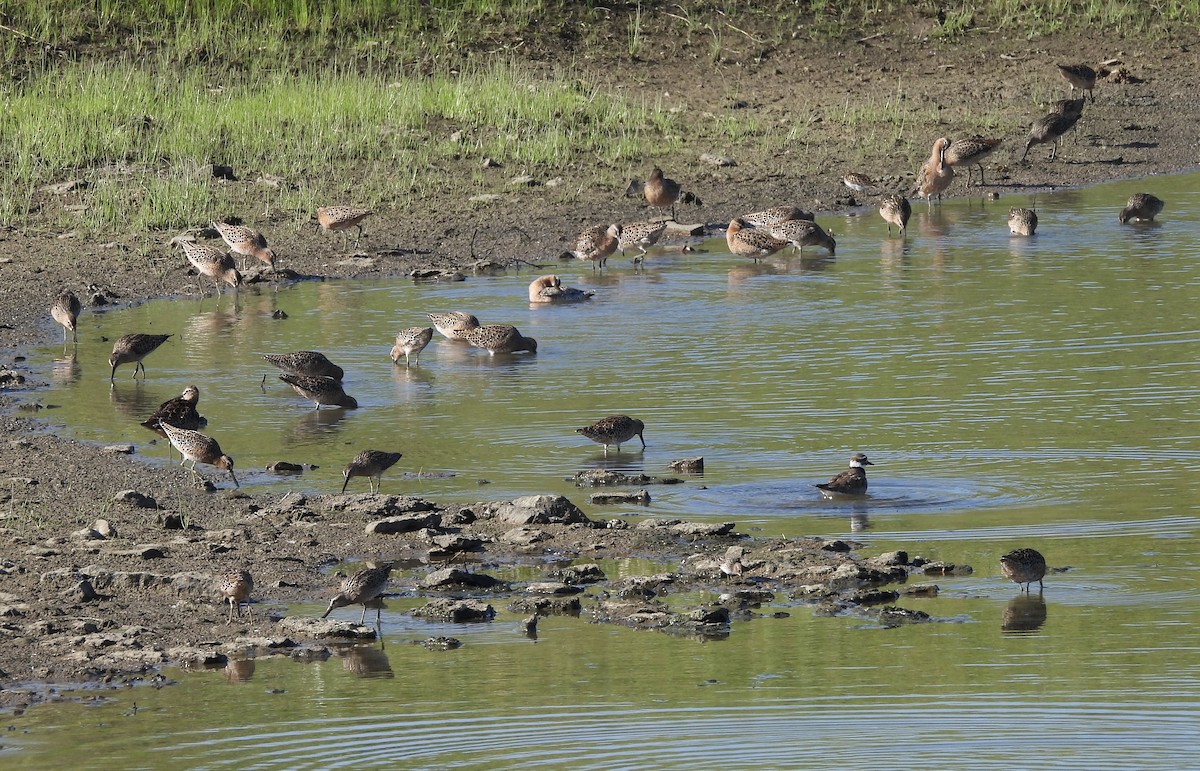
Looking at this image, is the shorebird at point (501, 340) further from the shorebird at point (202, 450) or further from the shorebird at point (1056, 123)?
the shorebird at point (1056, 123)

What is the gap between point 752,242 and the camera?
20766 millimetres

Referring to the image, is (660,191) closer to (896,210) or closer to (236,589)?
(896,210)

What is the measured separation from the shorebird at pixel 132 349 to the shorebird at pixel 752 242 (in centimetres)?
738

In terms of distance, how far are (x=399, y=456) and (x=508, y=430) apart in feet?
5.39

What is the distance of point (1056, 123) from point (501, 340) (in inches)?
492

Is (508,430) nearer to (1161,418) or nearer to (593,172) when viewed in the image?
(1161,418)

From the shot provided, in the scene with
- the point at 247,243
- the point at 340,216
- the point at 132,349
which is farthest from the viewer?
the point at 340,216

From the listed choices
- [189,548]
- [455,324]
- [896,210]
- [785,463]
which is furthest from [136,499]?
[896,210]

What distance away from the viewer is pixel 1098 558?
10039mm

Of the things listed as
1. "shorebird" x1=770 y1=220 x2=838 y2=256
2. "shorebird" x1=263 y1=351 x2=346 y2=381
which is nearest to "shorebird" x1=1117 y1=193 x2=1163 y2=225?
"shorebird" x1=770 y1=220 x2=838 y2=256

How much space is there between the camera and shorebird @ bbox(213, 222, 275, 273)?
20.0 m

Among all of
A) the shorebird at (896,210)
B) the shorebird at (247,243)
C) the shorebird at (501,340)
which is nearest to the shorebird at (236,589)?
the shorebird at (501,340)

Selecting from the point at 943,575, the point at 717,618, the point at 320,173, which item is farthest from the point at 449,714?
the point at 320,173

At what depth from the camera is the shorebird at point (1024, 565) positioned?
9.27 meters
